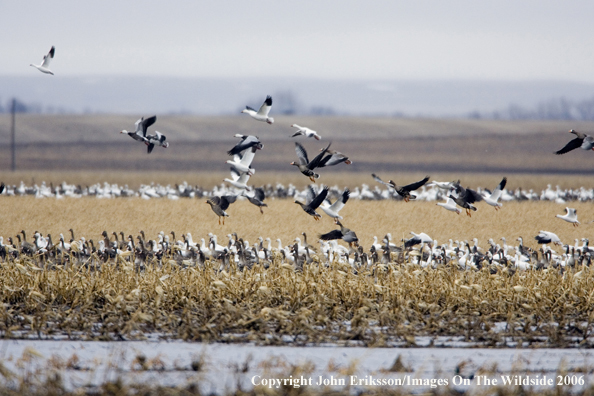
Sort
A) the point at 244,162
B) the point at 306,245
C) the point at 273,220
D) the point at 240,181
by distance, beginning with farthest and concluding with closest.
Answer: the point at 273,220 < the point at 306,245 < the point at 240,181 < the point at 244,162

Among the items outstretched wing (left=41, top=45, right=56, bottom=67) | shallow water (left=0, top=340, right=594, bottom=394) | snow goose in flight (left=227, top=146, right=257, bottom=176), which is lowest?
shallow water (left=0, top=340, right=594, bottom=394)

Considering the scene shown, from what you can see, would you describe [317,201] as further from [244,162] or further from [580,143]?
[580,143]

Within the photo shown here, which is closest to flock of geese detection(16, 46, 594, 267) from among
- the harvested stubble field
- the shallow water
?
the harvested stubble field

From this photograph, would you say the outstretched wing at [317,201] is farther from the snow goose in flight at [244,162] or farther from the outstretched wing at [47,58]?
the outstretched wing at [47,58]

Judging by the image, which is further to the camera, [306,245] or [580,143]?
[306,245]

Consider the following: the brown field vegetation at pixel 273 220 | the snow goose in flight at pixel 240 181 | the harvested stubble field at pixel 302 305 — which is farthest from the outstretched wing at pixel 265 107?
the brown field vegetation at pixel 273 220

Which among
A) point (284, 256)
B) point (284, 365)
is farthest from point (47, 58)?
point (284, 365)

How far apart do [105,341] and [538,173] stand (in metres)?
77.1

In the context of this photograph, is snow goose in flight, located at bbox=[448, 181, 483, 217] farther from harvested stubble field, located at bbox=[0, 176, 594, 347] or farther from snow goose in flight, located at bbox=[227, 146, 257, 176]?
snow goose in flight, located at bbox=[227, 146, 257, 176]

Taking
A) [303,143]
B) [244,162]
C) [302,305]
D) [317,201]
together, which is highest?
[303,143]

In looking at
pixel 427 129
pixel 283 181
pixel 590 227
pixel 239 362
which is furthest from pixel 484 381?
pixel 427 129

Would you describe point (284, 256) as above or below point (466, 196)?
below

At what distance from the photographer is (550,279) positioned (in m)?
13.1

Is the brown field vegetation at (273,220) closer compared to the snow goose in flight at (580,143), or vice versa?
the snow goose in flight at (580,143)
